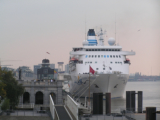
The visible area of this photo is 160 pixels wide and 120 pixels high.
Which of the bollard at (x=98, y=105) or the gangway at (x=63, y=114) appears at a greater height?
the bollard at (x=98, y=105)

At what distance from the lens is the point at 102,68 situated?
224ft

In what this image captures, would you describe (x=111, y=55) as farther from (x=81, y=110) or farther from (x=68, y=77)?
(x=81, y=110)

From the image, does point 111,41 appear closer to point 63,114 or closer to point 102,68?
point 102,68

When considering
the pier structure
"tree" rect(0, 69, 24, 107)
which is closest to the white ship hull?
the pier structure

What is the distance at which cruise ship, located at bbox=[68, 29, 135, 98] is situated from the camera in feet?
221

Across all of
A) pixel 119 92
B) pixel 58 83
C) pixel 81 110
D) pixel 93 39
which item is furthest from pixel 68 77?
pixel 81 110

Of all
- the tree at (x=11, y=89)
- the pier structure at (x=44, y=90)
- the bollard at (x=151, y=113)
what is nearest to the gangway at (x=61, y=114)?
the tree at (x=11, y=89)

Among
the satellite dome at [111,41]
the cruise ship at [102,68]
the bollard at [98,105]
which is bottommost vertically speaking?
the bollard at [98,105]

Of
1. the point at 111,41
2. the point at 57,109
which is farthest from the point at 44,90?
the point at 111,41

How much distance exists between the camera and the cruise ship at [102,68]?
67.4 m

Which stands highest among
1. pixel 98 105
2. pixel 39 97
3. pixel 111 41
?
pixel 111 41

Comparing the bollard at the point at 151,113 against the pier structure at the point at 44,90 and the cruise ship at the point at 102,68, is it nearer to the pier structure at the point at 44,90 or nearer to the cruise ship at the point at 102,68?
the pier structure at the point at 44,90

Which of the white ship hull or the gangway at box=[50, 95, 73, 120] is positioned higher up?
the white ship hull

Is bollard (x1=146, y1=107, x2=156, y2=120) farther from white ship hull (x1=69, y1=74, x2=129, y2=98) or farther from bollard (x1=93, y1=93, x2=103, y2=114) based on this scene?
white ship hull (x1=69, y1=74, x2=129, y2=98)
